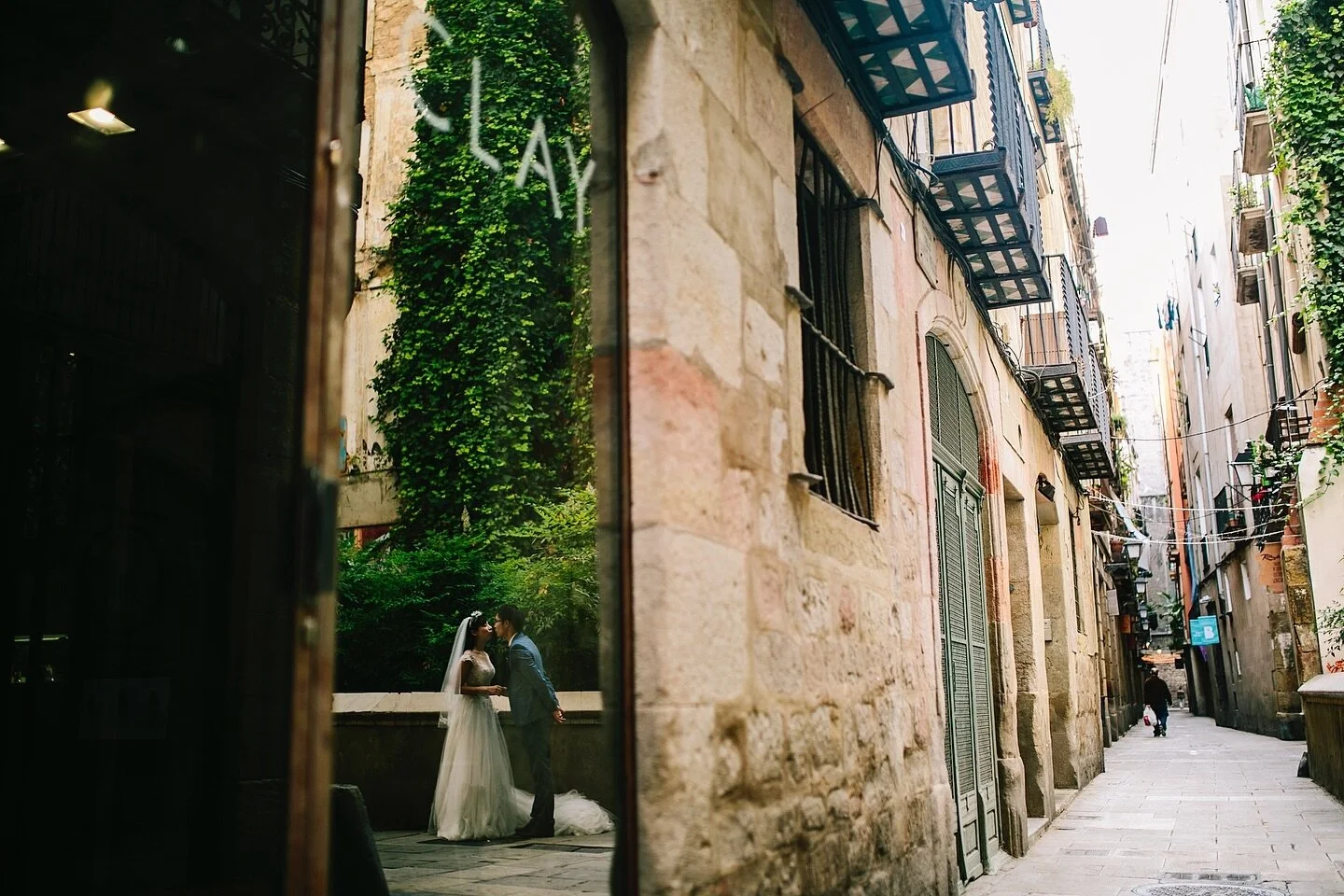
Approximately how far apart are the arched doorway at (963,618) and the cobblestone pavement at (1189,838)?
0.40m

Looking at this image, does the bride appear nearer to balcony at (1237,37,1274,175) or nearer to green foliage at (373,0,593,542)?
green foliage at (373,0,593,542)

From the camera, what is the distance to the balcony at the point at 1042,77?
1520 centimetres

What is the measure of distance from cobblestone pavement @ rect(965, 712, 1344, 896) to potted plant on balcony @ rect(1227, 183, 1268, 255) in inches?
344

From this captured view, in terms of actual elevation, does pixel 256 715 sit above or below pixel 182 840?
above

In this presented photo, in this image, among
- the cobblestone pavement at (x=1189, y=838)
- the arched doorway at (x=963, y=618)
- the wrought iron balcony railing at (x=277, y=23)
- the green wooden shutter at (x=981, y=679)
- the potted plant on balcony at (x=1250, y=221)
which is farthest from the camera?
the potted plant on balcony at (x=1250, y=221)

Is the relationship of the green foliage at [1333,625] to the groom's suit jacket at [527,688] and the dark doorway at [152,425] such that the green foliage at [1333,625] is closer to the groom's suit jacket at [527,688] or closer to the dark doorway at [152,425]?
the groom's suit jacket at [527,688]

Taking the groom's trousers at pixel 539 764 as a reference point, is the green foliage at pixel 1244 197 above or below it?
above

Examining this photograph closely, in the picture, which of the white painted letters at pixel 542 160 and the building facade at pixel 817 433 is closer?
the building facade at pixel 817 433

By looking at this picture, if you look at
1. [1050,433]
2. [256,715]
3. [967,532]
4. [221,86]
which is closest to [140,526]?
[256,715]

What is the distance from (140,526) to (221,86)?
103 inches

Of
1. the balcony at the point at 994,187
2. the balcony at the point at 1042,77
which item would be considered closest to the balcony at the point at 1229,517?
the balcony at the point at 1042,77

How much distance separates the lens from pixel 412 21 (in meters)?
7.86

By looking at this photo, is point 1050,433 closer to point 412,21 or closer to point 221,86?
point 412,21

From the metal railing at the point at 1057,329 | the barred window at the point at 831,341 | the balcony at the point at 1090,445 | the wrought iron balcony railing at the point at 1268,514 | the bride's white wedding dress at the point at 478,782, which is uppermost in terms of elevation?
the metal railing at the point at 1057,329
